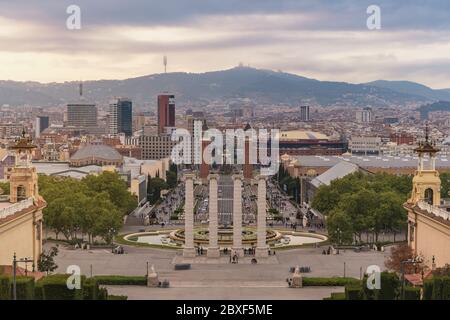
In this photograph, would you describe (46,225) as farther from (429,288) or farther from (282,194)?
(282,194)

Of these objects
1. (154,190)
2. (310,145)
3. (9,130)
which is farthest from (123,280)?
(9,130)

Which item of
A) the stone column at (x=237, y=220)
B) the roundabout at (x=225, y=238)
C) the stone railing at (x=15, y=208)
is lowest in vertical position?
the roundabout at (x=225, y=238)

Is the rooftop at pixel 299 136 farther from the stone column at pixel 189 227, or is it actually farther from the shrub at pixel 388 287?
the shrub at pixel 388 287

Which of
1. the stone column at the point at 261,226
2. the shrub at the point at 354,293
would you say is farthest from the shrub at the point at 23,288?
the stone column at the point at 261,226

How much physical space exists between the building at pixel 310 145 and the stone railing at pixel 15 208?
122477 millimetres

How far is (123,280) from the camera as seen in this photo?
38.1 metres

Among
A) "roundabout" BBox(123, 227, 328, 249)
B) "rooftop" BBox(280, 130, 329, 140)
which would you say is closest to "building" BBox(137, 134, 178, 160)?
"rooftop" BBox(280, 130, 329, 140)

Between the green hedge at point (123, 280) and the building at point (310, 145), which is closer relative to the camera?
the green hedge at point (123, 280)

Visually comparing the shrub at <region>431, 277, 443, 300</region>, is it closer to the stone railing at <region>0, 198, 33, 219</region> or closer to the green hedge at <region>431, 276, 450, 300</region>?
the green hedge at <region>431, 276, 450, 300</region>

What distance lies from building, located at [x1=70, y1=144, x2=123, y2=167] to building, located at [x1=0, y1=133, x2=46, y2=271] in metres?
65.9

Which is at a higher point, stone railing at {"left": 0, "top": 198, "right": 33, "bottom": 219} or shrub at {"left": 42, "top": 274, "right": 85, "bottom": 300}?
stone railing at {"left": 0, "top": 198, "right": 33, "bottom": 219}

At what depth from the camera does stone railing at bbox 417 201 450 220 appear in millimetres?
33316

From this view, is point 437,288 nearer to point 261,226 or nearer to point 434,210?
point 434,210

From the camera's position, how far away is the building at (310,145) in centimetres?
15888
